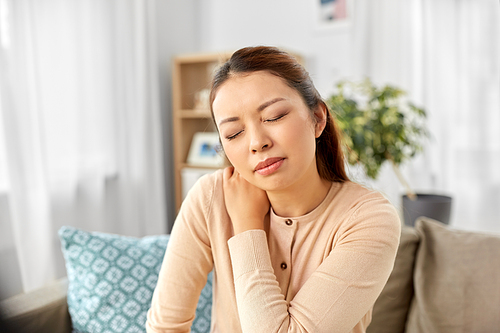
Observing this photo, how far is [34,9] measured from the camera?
Result: 2.39m

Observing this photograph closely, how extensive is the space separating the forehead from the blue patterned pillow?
0.77 m

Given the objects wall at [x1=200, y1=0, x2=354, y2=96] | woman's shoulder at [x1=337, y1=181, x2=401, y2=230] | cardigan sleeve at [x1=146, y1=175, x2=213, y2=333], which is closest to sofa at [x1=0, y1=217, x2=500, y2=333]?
cardigan sleeve at [x1=146, y1=175, x2=213, y2=333]

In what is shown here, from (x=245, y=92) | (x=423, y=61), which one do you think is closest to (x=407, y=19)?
(x=423, y=61)

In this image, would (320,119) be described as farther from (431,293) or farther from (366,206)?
(431,293)

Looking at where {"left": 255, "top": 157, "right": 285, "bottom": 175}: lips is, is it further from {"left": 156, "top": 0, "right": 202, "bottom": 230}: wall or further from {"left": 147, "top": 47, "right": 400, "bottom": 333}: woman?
{"left": 156, "top": 0, "right": 202, "bottom": 230}: wall

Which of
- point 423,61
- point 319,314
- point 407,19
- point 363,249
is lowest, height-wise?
point 319,314

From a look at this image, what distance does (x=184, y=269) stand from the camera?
0.98 m

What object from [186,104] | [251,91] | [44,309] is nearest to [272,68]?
[251,91]

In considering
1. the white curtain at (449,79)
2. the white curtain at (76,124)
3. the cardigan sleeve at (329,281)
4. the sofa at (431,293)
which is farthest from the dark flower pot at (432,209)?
the white curtain at (76,124)

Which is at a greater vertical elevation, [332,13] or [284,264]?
[332,13]

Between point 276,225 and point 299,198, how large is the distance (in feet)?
0.29

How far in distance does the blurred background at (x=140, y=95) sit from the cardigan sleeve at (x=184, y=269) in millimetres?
1684

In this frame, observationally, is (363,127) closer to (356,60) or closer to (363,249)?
(356,60)

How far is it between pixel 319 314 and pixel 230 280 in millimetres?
265
